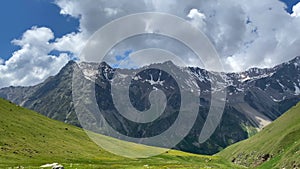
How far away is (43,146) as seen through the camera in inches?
4459

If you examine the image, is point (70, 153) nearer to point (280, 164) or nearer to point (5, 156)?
point (5, 156)

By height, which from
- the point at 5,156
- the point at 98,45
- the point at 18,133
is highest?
the point at 98,45

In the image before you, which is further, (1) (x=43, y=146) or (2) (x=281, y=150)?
(2) (x=281, y=150)

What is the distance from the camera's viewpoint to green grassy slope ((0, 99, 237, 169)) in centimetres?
9388

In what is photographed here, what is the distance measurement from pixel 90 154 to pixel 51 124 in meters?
31.9

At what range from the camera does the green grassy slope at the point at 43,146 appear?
93875 mm

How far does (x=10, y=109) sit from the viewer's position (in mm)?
137750

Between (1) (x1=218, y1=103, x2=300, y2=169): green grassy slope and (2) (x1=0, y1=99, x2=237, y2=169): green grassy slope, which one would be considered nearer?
(2) (x1=0, y1=99, x2=237, y2=169): green grassy slope

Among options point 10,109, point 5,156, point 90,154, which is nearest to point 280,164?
point 90,154

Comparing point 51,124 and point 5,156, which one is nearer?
point 5,156

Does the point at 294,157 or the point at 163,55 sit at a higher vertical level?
the point at 163,55

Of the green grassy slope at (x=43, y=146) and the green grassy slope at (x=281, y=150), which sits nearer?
the green grassy slope at (x=43, y=146)

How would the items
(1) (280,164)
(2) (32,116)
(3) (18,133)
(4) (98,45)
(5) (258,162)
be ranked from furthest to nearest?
(5) (258,162) < (2) (32,116) < (1) (280,164) < (3) (18,133) < (4) (98,45)

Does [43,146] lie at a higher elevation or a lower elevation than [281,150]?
lower
